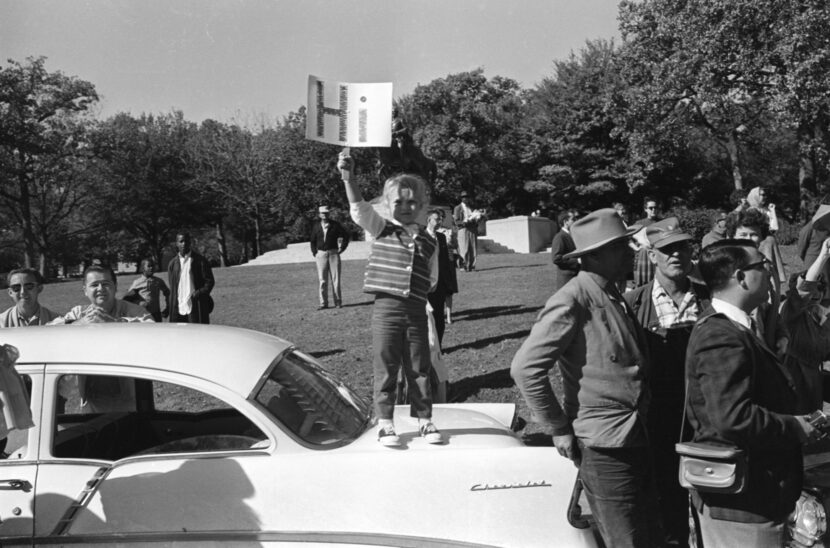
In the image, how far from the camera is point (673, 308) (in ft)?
13.1

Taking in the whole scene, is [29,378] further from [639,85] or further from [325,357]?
[639,85]

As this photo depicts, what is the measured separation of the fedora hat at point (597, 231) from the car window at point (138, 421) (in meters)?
1.67

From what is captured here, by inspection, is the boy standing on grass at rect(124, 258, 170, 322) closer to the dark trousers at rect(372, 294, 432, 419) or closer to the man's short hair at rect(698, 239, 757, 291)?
the dark trousers at rect(372, 294, 432, 419)

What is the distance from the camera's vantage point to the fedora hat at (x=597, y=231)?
2.75 meters

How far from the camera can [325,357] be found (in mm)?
8836

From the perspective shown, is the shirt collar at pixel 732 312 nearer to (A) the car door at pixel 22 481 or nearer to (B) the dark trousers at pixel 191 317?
(A) the car door at pixel 22 481

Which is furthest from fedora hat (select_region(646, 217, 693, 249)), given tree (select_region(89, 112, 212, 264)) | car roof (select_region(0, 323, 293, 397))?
tree (select_region(89, 112, 212, 264))

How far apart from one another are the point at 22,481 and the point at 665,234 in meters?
3.68

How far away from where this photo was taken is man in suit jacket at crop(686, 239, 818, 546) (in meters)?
2.33

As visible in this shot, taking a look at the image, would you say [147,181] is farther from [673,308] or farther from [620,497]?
[620,497]

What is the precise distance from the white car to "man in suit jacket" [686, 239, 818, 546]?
0.60 metres

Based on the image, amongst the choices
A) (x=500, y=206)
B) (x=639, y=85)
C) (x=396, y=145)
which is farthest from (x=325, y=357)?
(x=500, y=206)

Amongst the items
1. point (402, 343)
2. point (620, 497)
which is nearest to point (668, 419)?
point (620, 497)

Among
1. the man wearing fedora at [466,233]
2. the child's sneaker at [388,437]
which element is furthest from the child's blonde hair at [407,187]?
the man wearing fedora at [466,233]
